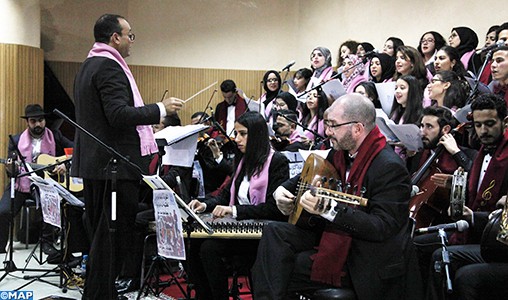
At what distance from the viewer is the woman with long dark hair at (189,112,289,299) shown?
4.20m

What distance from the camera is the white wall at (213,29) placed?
10.4 m

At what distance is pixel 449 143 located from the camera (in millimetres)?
4242

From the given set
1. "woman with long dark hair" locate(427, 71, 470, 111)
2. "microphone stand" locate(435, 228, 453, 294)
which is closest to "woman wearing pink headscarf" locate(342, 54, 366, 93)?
"woman with long dark hair" locate(427, 71, 470, 111)

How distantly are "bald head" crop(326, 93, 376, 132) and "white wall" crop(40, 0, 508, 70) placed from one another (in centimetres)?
635

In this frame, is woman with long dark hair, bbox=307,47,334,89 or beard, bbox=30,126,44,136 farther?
woman with long dark hair, bbox=307,47,334,89

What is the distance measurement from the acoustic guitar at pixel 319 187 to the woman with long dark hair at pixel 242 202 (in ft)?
2.55

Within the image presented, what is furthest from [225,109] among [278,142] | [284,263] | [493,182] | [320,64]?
[284,263]

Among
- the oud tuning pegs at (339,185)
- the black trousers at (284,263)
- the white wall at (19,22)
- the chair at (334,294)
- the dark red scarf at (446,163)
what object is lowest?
the chair at (334,294)

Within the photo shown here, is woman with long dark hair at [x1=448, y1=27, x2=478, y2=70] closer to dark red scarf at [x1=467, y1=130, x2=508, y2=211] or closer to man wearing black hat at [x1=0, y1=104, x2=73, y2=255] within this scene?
dark red scarf at [x1=467, y1=130, x2=508, y2=211]

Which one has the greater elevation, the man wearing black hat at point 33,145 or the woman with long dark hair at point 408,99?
the woman with long dark hair at point 408,99

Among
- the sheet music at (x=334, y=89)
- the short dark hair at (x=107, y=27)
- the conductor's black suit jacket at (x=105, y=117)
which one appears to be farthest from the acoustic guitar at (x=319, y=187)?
the sheet music at (x=334, y=89)

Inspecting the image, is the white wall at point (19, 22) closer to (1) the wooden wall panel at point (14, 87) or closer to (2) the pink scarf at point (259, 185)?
(1) the wooden wall panel at point (14, 87)

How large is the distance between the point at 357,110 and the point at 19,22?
6456 millimetres

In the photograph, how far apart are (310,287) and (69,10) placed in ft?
27.0
